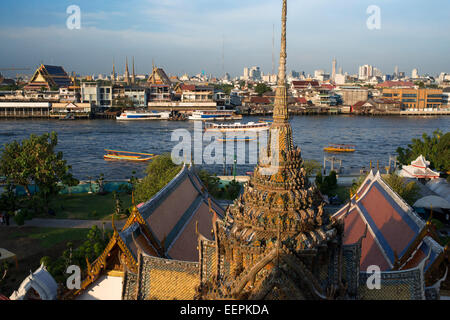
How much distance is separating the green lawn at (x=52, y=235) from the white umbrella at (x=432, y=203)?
2123cm

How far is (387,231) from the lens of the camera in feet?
47.3

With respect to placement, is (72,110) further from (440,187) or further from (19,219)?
(440,187)

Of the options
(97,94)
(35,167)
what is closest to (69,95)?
(97,94)

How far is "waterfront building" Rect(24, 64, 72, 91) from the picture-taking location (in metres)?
134

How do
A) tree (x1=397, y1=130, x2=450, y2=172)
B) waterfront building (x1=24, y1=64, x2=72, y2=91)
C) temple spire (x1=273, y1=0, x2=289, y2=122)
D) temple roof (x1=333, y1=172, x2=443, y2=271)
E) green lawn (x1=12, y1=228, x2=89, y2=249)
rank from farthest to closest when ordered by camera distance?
1. waterfront building (x1=24, y1=64, x2=72, y2=91)
2. tree (x1=397, y1=130, x2=450, y2=172)
3. green lawn (x1=12, y1=228, x2=89, y2=249)
4. temple roof (x1=333, y1=172, x2=443, y2=271)
5. temple spire (x1=273, y1=0, x2=289, y2=122)

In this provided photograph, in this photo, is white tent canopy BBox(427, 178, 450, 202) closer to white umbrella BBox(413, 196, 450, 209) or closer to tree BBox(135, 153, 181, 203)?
white umbrella BBox(413, 196, 450, 209)

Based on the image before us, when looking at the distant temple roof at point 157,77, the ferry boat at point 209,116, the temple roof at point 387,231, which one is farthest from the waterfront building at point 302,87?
the temple roof at point 387,231

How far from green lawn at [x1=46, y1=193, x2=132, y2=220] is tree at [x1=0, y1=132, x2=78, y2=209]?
4.09ft

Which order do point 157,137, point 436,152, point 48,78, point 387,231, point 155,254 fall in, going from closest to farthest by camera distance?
point 155,254 < point 387,231 < point 436,152 < point 157,137 < point 48,78

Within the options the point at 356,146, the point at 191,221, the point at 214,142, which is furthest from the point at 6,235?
the point at 356,146

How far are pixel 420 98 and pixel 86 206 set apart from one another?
12348cm

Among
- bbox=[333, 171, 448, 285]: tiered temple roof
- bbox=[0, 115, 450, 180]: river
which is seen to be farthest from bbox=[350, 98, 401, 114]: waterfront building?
bbox=[333, 171, 448, 285]: tiered temple roof

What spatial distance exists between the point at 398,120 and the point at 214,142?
60.4 m

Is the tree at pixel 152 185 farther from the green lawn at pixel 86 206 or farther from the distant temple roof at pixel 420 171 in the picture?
the distant temple roof at pixel 420 171
